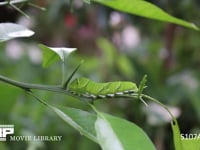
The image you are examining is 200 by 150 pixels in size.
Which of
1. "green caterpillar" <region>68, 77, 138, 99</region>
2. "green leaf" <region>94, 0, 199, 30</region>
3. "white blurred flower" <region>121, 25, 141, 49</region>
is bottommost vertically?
"white blurred flower" <region>121, 25, 141, 49</region>

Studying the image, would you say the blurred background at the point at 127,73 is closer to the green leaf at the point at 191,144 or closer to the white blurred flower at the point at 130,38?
the white blurred flower at the point at 130,38

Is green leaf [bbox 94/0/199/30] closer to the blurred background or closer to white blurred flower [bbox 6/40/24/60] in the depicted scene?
the blurred background

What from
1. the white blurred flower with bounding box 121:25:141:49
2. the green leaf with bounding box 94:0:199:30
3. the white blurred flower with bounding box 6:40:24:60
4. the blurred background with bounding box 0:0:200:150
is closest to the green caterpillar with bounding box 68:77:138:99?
the green leaf with bounding box 94:0:199:30

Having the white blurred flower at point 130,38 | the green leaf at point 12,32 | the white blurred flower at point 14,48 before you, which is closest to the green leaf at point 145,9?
the green leaf at point 12,32

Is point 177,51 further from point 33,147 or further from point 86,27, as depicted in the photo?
point 33,147

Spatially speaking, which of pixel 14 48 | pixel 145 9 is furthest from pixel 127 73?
pixel 145 9

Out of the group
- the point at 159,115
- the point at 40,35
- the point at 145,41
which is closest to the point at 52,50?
the point at 159,115
